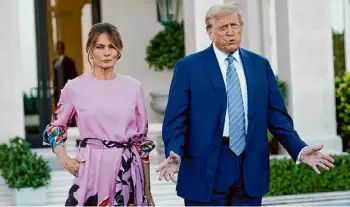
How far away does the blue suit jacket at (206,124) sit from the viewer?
155 inches

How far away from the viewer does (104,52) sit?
3973mm

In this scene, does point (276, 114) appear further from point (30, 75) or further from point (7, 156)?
point (30, 75)

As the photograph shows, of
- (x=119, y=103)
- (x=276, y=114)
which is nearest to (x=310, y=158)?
(x=276, y=114)

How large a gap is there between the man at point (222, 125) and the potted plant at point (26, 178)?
616 centimetres

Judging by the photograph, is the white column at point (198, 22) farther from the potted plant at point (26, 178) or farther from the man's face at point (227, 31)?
the man's face at point (227, 31)

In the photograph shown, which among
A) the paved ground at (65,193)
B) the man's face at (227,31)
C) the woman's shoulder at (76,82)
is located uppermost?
the man's face at (227,31)

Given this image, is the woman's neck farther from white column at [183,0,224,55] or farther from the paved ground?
white column at [183,0,224,55]

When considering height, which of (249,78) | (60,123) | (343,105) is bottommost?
(343,105)

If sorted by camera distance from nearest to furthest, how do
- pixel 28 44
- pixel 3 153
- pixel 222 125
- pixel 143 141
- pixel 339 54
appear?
pixel 222 125 < pixel 143 141 < pixel 3 153 < pixel 28 44 < pixel 339 54

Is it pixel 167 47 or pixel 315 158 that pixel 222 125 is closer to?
pixel 315 158

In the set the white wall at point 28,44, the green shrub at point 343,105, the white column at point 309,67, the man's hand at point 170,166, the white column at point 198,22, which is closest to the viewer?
the man's hand at point 170,166

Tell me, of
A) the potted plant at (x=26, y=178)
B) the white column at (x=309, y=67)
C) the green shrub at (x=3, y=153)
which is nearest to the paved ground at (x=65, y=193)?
the potted plant at (x=26, y=178)

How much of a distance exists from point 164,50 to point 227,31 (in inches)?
479

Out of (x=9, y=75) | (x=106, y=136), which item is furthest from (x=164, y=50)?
(x=106, y=136)
